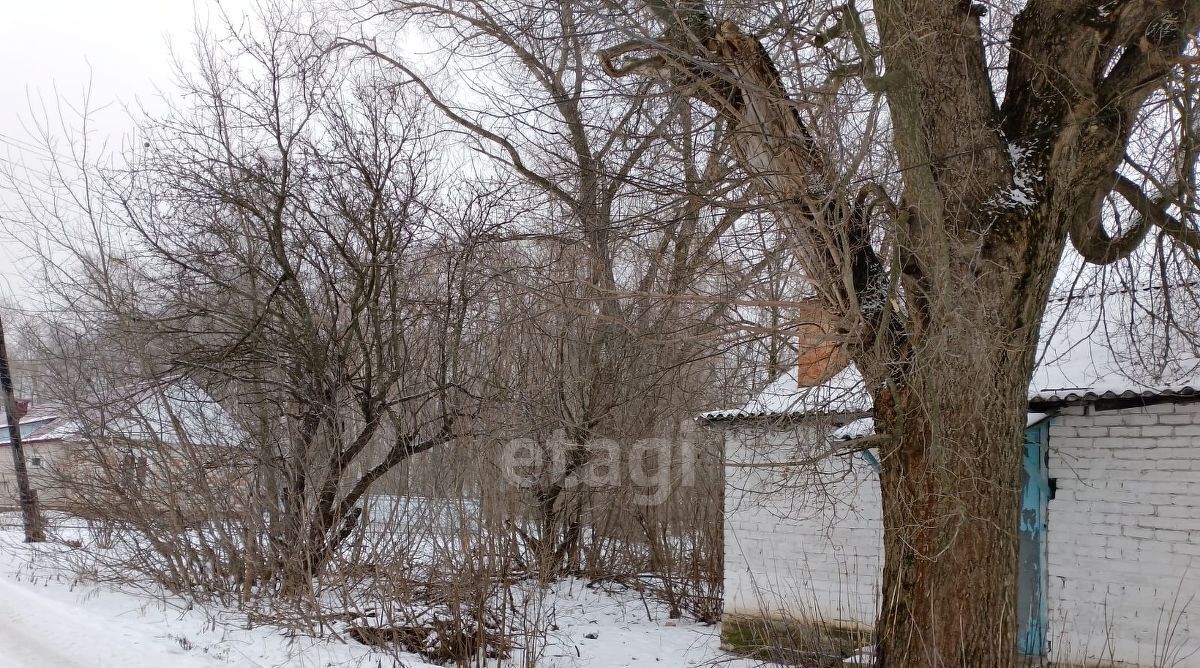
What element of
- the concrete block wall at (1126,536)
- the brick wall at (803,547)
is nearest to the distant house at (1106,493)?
the concrete block wall at (1126,536)

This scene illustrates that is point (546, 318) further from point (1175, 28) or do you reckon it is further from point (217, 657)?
point (1175, 28)

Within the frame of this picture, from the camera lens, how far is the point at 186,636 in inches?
256

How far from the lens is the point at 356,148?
8.75 metres

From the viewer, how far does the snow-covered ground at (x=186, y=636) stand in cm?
568

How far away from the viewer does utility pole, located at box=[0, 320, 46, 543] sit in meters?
12.0

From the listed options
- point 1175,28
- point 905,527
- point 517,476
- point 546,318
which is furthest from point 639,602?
point 1175,28

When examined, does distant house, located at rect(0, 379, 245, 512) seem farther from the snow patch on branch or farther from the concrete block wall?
the concrete block wall

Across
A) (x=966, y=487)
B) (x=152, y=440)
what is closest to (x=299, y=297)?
A: (x=152, y=440)

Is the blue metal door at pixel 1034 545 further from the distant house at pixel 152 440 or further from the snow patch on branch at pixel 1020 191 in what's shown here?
the distant house at pixel 152 440

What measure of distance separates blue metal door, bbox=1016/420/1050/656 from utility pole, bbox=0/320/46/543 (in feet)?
43.9

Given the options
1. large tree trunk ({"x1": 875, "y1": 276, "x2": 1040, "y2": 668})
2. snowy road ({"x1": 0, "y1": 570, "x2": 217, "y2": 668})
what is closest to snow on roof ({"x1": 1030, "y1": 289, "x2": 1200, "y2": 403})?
large tree trunk ({"x1": 875, "y1": 276, "x2": 1040, "y2": 668})

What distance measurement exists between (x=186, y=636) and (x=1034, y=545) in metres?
7.75

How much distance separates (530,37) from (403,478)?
4.85 meters

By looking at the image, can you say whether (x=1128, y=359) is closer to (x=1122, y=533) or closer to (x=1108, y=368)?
(x=1108, y=368)
